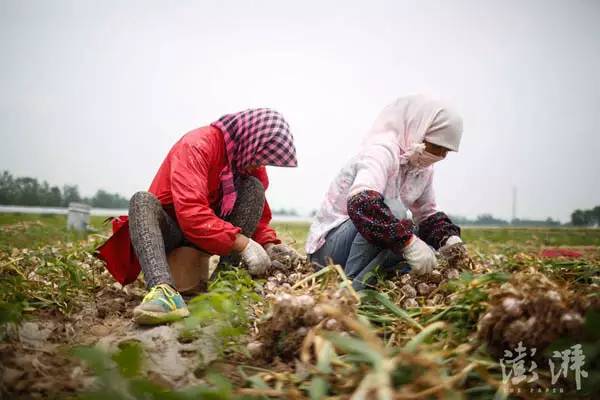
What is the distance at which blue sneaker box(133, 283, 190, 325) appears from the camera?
1713mm

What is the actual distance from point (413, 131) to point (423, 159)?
150mm

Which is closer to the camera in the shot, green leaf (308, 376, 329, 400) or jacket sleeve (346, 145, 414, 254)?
green leaf (308, 376, 329, 400)

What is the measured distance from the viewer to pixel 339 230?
2295 mm

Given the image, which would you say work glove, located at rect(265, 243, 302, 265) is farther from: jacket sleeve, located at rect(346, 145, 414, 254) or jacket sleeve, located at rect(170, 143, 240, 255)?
jacket sleeve, located at rect(346, 145, 414, 254)

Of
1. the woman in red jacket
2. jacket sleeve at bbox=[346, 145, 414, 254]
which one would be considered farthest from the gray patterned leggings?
jacket sleeve at bbox=[346, 145, 414, 254]

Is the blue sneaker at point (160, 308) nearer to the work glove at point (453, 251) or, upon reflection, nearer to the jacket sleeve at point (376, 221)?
the jacket sleeve at point (376, 221)

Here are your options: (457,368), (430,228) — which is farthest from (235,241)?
(457,368)

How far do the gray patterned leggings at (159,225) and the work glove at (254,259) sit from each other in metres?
0.27

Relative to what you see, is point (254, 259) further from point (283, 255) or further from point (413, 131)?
point (413, 131)

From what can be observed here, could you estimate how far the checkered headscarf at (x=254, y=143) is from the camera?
234 cm

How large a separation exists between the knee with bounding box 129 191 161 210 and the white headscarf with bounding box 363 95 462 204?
1125mm

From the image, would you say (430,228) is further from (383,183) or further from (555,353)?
(555,353)

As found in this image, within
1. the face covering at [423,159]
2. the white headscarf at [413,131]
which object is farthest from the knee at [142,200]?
the face covering at [423,159]

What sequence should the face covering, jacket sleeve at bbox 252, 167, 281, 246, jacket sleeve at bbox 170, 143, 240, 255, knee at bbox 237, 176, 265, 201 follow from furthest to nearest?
jacket sleeve at bbox 252, 167, 281, 246, knee at bbox 237, 176, 265, 201, the face covering, jacket sleeve at bbox 170, 143, 240, 255
